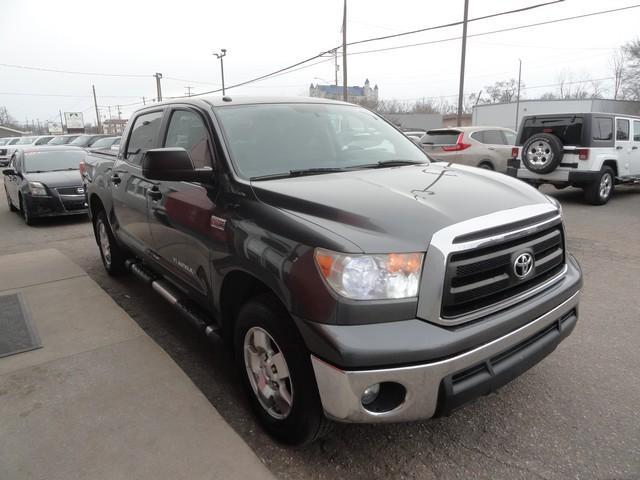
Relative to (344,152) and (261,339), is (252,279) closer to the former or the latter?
(261,339)

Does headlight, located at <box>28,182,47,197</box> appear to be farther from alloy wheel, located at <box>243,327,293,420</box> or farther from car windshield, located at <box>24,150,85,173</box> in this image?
alloy wheel, located at <box>243,327,293,420</box>

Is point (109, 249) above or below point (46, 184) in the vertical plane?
below

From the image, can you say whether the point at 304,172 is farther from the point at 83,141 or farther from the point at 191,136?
the point at 83,141

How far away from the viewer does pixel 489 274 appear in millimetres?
2188

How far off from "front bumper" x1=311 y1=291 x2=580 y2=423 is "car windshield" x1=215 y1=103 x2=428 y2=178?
1.37 m

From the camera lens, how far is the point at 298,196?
2393 mm

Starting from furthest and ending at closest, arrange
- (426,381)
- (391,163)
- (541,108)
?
(541,108), (391,163), (426,381)

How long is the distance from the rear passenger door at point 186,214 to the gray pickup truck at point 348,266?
0.06 feet

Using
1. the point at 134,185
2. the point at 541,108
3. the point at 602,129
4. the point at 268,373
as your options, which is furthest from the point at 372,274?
the point at 541,108

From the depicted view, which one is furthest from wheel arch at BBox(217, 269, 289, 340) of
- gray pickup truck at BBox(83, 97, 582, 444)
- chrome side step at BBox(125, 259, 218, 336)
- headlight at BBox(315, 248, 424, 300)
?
headlight at BBox(315, 248, 424, 300)

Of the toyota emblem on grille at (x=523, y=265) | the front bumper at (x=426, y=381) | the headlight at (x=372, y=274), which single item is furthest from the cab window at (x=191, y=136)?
the toyota emblem on grille at (x=523, y=265)

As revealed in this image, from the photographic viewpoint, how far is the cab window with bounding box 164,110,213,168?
3.07 m

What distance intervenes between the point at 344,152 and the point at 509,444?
204 centimetres

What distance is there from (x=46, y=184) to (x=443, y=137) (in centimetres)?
906
